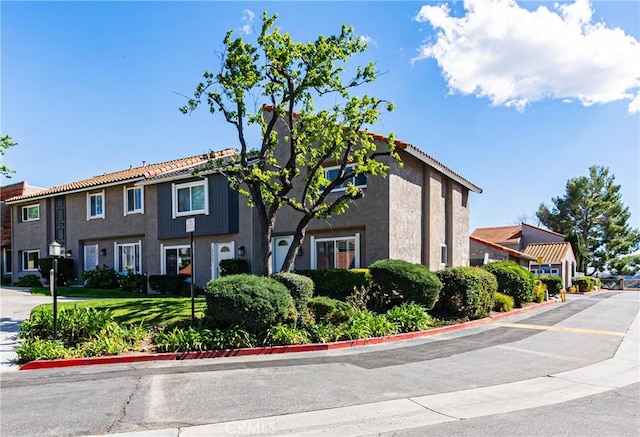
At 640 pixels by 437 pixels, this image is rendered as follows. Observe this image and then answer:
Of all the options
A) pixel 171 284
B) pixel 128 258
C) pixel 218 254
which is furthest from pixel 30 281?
pixel 218 254

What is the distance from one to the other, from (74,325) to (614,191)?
197 ft

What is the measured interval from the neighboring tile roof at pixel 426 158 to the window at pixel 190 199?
4784mm

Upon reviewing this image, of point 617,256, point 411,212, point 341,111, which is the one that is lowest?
point 617,256

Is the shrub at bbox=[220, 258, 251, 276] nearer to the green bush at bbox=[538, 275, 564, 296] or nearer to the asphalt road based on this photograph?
the asphalt road

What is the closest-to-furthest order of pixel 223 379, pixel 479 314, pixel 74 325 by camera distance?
pixel 223 379
pixel 74 325
pixel 479 314

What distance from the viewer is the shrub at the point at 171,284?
2108 cm

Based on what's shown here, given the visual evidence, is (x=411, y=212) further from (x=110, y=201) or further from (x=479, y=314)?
(x=110, y=201)

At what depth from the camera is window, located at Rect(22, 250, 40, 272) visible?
96.8 ft

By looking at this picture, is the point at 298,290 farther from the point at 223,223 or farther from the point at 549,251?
the point at 549,251

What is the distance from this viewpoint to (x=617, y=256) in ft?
174

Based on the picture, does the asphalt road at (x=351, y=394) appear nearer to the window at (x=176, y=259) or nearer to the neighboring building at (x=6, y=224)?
the window at (x=176, y=259)

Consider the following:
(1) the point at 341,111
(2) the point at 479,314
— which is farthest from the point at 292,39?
(2) the point at 479,314

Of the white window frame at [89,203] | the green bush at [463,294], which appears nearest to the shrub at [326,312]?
the green bush at [463,294]

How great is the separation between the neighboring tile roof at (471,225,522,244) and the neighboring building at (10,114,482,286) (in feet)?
73.5
